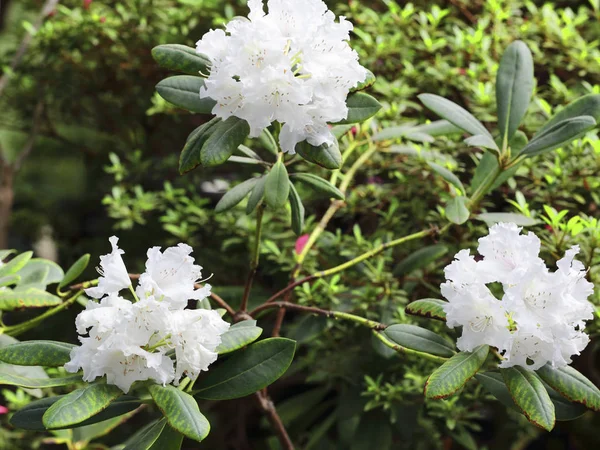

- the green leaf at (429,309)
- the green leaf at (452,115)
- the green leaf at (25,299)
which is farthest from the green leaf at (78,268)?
the green leaf at (452,115)

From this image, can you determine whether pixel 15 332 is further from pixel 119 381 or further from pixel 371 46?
pixel 371 46

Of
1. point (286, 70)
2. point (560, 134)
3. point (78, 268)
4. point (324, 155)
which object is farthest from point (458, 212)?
point (78, 268)

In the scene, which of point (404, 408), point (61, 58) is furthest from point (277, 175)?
point (61, 58)

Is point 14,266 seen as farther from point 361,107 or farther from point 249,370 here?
point 361,107

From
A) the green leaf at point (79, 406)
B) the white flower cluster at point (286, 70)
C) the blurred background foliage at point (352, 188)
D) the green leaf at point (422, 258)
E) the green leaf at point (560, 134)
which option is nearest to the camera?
the green leaf at point (79, 406)

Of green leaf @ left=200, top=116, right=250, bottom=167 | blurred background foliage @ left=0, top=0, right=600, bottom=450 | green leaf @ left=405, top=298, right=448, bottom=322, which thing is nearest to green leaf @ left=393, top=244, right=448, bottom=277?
blurred background foliage @ left=0, top=0, right=600, bottom=450

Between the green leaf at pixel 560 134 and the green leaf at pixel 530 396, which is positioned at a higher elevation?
the green leaf at pixel 560 134

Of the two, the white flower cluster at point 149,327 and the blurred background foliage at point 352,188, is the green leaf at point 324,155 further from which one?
the blurred background foliage at point 352,188

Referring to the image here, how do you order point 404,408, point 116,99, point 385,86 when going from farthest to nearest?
point 116,99, point 385,86, point 404,408
